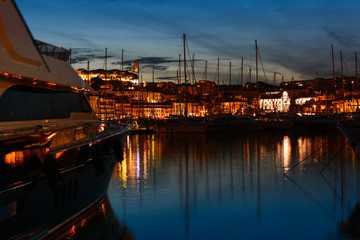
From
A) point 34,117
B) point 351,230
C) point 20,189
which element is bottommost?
point 351,230

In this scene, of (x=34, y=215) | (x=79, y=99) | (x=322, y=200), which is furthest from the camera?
(x=79, y=99)

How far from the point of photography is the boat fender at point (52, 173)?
6902 mm

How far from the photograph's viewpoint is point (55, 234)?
7.69 m

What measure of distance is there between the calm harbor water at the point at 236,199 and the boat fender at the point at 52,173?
1.76 m

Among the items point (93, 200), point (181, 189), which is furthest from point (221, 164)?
point (93, 200)

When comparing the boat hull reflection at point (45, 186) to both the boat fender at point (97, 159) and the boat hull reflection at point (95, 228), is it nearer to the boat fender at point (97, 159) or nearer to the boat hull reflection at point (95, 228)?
the boat fender at point (97, 159)

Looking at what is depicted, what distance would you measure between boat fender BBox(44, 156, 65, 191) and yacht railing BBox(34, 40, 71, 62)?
358 centimetres

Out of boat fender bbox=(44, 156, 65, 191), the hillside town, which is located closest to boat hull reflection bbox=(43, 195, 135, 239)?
boat fender bbox=(44, 156, 65, 191)

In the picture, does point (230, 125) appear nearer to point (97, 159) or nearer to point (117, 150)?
point (117, 150)

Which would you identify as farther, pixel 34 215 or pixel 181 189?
pixel 181 189

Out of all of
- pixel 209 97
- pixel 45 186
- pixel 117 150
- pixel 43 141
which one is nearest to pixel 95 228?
pixel 45 186

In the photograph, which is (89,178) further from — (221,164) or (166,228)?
(221,164)

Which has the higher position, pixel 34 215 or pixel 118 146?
pixel 118 146

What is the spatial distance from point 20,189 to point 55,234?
1.83 meters
